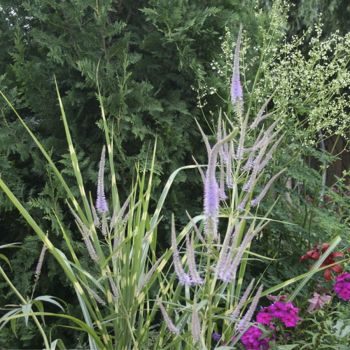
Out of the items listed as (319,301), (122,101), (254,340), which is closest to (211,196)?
(254,340)

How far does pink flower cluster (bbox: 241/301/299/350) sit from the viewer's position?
2293 mm

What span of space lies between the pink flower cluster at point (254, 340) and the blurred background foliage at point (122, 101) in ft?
2.39

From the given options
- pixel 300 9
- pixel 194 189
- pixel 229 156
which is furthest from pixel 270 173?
pixel 300 9

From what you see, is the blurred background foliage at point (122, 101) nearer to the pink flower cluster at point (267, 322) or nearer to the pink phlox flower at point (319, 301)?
the pink phlox flower at point (319, 301)

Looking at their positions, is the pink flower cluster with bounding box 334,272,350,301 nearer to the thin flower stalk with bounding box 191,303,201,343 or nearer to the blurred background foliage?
the blurred background foliage

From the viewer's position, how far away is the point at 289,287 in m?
3.05

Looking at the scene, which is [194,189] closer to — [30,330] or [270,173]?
[270,173]

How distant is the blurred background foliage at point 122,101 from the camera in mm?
2992

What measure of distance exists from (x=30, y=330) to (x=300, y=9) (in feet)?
15.2

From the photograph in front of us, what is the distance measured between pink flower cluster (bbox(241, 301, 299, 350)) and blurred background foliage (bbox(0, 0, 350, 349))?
2.23 ft

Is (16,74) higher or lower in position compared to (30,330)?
higher

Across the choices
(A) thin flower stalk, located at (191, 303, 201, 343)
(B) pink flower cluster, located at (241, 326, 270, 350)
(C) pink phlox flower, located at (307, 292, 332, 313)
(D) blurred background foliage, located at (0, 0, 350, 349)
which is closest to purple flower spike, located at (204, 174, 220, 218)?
(A) thin flower stalk, located at (191, 303, 201, 343)

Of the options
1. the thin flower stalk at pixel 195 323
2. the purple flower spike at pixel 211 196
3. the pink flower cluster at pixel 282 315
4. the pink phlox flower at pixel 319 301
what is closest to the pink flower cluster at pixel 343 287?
the pink phlox flower at pixel 319 301

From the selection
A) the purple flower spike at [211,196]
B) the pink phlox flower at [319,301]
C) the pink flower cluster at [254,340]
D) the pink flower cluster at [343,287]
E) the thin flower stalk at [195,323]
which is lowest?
the pink flower cluster at [254,340]
